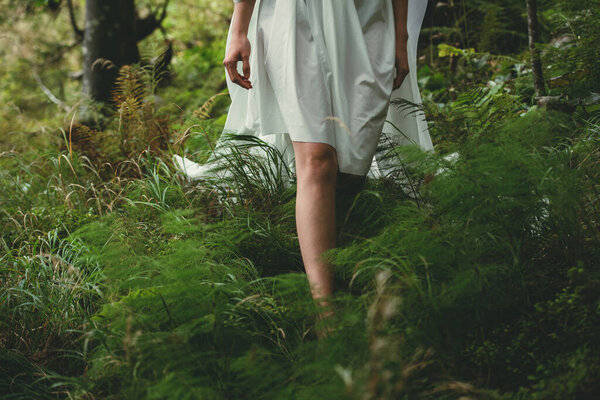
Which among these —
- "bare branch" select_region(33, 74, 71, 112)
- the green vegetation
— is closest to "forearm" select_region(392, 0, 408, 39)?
the green vegetation

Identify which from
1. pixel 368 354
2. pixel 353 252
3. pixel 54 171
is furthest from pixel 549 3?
pixel 54 171

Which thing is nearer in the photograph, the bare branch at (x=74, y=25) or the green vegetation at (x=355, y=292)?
the green vegetation at (x=355, y=292)

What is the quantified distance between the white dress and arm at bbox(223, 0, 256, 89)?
0.22 feet

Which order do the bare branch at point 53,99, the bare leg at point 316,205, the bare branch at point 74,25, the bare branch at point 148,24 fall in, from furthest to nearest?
the bare branch at point 148,24 < the bare branch at point 74,25 < the bare branch at point 53,99 < the bare leg at point 316,205

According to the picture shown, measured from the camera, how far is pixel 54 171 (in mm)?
3982

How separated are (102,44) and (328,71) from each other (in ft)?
13.4

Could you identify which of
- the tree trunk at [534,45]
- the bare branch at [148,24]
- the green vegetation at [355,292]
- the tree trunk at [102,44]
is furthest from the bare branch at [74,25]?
the tree trunk at [534,45]

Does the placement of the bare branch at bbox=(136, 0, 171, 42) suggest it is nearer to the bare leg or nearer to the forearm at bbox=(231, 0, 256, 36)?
the forearm at bbox=(231, 0, 256, 36)

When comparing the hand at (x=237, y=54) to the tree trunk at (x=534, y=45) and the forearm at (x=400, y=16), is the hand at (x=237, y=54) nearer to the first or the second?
the forearm at (x=400, y=16)

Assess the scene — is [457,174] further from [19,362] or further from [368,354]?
[19,362]

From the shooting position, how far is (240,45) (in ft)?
7.25

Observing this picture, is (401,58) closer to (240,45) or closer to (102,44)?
(240,45)

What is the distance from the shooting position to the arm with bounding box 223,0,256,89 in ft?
7.27

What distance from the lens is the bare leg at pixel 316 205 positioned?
1932 millimetres
